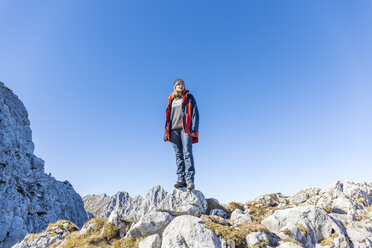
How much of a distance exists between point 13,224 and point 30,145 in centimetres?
3144

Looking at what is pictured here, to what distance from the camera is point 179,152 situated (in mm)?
12039

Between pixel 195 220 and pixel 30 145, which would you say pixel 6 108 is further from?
pixel 195 220

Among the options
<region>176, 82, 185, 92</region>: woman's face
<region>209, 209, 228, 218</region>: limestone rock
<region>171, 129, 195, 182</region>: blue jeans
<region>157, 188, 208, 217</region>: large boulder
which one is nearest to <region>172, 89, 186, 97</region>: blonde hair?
<region>176, 82, 185, 92</region>: woman's face

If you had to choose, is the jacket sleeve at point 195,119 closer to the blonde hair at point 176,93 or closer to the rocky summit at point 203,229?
the blonde hair at point 176,93

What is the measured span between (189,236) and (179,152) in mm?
4970

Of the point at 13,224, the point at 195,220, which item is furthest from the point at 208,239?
the point at 13,224

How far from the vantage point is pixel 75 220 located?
211ft

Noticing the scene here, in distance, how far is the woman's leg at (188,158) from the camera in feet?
36.5

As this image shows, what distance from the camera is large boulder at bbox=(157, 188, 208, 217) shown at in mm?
10773

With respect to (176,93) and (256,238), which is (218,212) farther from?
(176,93)

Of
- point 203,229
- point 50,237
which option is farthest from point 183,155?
point 50,237

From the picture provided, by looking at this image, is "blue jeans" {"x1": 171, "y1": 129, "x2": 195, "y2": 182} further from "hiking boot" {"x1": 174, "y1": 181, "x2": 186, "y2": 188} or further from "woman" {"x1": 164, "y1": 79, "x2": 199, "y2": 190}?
"hiking boot" {"x1": 174, "y1": 181, "x2": 186, "y2": 188}

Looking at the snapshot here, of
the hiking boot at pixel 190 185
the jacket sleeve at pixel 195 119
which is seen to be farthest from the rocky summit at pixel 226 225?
the jacket sleeve at pixel 195 119

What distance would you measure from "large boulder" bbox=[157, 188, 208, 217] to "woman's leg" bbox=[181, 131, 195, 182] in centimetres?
96
